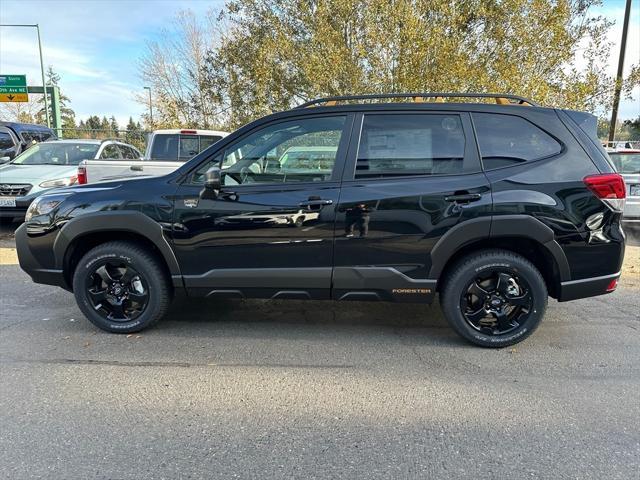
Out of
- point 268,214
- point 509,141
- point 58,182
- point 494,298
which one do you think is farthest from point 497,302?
point 58,182

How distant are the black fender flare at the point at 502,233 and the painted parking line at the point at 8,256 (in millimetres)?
6309

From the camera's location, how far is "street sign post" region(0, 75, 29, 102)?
920 inches

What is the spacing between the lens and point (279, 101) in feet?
40.3

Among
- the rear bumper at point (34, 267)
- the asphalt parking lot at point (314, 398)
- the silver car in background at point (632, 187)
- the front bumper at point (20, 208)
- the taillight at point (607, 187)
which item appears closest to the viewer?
the asphalt parking lot at point (314, 398)

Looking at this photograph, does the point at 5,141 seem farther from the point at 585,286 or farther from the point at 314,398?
the point at 585,286

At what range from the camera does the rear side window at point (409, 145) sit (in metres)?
3.64

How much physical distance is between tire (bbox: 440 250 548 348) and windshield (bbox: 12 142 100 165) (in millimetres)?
8591

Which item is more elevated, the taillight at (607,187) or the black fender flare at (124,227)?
the taillight at (607,187)

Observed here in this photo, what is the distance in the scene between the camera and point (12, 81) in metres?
23.4

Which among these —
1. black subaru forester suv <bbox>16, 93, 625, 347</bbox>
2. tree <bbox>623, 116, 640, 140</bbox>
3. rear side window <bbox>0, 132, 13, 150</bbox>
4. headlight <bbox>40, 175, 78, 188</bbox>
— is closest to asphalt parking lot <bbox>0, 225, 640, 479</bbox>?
black subaru forester suv <bbox>16, 93, 625, 347</bbox>

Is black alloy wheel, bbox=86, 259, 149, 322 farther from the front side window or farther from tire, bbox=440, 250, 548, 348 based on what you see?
tire, bbox=440, 250, 548, 348

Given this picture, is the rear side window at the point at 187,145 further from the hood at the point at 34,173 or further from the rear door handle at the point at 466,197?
the rear door handle at the point at 466,197

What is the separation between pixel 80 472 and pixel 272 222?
2.05 metres

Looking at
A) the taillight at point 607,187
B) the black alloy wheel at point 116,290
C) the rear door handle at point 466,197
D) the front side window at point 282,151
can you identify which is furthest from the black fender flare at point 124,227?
the taillight at point 607,187
